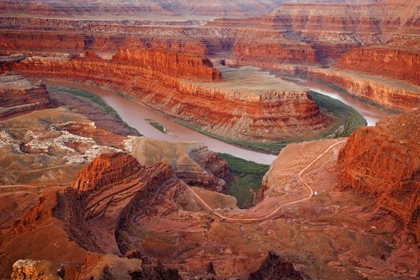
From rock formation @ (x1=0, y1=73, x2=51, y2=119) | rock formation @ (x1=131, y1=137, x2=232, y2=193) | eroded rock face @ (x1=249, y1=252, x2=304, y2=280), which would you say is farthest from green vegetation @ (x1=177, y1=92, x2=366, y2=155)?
eroded rock face @ (x1=249, y1=252, x2=304, y2=280)

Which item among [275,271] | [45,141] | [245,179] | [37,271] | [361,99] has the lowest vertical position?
[361,99]

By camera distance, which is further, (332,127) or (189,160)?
(332,127)

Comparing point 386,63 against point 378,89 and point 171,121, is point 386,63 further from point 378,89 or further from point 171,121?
point 171,121

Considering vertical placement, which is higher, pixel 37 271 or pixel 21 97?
pixel 37 271

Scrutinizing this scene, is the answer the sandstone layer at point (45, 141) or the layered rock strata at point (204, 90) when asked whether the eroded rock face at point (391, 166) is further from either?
A: the layered rock strata at point (204, 90)

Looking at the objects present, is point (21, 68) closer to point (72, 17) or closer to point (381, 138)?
point (72, 17)

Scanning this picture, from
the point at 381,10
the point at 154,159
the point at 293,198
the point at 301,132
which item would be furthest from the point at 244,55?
the point at 293,198

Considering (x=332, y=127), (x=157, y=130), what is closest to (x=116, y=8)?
(x=157, y=130)
